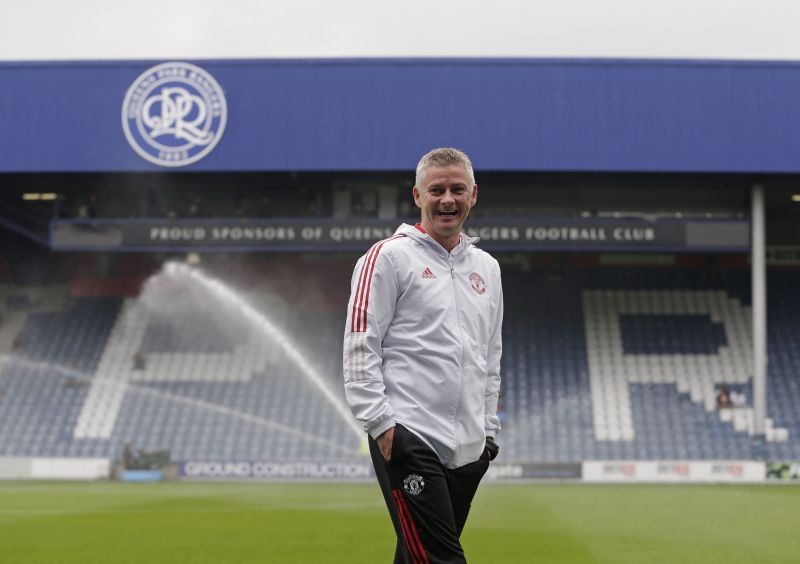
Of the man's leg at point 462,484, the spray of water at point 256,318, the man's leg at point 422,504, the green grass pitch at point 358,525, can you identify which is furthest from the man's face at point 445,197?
the spray of water at point 256,318

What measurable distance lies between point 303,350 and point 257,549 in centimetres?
1509

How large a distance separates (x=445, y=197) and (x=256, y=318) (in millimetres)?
22063

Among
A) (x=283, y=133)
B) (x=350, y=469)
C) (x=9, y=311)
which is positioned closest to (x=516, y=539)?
(x=350, y=469)

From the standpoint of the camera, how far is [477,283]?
4.16m

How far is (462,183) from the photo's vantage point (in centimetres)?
401

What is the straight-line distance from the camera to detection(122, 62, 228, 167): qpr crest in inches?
878

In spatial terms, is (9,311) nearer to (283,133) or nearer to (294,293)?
(294,293)

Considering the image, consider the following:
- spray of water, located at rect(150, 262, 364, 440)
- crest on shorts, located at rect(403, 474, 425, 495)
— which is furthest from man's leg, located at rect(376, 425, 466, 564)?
spray of water, located at rect(150, 262, 364, 440)

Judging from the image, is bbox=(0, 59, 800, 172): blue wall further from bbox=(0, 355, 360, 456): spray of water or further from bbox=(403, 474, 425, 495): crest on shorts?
bbox=(403, 474, 425, 495): crest on shorts

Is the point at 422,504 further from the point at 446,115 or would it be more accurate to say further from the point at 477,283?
the point at 446,115

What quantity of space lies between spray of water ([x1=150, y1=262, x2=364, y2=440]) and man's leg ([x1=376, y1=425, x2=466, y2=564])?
18.7m

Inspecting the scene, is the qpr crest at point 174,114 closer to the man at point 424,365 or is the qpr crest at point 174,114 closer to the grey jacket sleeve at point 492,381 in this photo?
the grey jacket sleeve at point 492,381

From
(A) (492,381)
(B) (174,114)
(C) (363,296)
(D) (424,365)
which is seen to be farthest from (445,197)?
(B) (174,114)

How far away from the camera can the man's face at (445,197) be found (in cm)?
400
